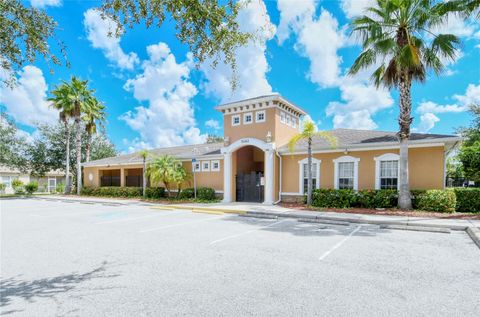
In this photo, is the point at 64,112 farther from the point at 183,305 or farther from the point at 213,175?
the point at 183,305

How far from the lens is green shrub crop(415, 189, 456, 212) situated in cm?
1215

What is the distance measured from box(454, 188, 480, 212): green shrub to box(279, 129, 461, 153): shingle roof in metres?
2.71

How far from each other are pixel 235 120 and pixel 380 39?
34.0ft

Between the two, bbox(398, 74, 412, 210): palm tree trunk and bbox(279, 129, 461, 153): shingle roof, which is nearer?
bbox(398, 74, 412, 210): palm tree trunk

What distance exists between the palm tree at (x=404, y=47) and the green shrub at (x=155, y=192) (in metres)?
17.4

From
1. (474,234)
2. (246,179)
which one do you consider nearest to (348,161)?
(246,179)

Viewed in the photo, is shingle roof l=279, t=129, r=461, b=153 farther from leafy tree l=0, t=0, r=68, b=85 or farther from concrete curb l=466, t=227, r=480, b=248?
leafy tree l=0, t=0, r=68, b=85

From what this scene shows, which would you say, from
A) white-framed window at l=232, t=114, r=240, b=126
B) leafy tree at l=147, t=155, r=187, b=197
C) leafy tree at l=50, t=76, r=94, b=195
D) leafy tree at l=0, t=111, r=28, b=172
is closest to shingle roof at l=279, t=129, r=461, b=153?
white-framed window at l=232, t=114, r=240, b=126

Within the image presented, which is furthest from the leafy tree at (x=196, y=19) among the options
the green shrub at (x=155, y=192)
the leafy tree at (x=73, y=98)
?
the leafy tree at (x=73, y=98)

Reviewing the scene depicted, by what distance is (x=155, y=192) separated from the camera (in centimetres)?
2230

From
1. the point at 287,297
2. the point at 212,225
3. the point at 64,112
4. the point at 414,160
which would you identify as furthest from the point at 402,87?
the point at 64,112

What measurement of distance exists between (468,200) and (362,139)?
5812mm

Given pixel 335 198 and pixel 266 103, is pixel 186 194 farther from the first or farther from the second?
pixel 335 198

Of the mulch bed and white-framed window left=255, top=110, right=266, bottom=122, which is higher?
white-framed window left=255, top=110, right=266, bottom=122
